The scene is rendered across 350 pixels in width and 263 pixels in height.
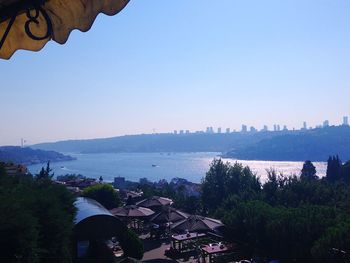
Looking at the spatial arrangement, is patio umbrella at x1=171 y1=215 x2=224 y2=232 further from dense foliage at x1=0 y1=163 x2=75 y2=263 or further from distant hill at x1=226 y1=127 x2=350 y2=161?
distant hill at x1=226 y1=127 x2=350 y2=161

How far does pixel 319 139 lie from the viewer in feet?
512

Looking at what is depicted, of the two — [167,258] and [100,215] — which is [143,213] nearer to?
[167,258]

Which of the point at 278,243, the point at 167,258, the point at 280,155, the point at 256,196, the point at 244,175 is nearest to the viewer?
the point at 278,243

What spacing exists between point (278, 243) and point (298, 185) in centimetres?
978

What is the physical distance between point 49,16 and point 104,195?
22576 mm

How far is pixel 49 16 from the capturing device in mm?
1370

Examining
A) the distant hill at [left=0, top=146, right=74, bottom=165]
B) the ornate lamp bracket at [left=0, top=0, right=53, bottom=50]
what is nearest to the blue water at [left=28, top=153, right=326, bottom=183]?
the distant hill at [left=0, top=146, right=74, bottom=165]

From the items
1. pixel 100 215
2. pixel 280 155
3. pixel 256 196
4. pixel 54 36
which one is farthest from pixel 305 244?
pixel 280 155

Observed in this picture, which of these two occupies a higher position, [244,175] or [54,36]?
[54,36]

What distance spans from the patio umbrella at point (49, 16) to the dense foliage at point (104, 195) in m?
22.2

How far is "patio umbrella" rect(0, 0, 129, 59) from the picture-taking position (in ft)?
4.11

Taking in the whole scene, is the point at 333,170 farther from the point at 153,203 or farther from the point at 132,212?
the point at 132,212

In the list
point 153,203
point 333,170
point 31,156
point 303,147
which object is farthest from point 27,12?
point 31,156

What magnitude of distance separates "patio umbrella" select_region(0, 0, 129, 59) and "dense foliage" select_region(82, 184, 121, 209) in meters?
22.2
